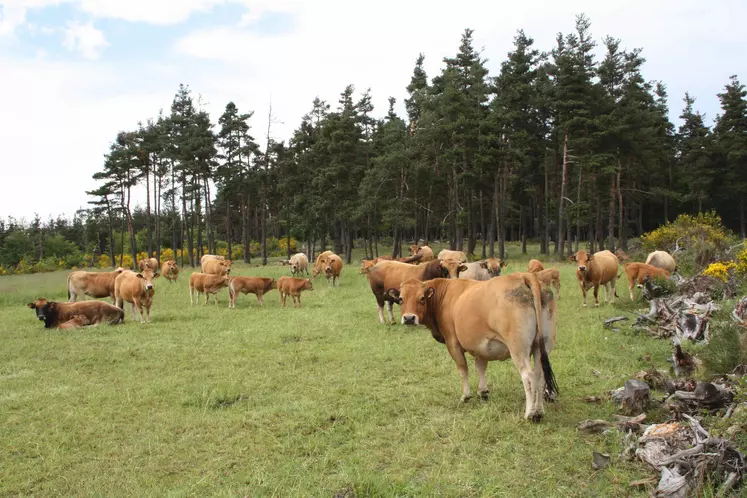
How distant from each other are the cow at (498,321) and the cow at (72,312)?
11.0 metres

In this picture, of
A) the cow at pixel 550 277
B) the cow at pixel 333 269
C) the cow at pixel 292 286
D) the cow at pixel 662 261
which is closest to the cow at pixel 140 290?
the cow at pixel 292 286

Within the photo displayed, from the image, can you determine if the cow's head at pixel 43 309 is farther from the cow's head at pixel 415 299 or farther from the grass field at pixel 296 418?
the cow's head at pixel 415 299

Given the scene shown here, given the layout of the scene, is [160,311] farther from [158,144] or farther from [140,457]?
[158,144]

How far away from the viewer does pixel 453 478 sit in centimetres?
458

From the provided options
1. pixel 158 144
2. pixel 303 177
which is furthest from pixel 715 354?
pixel 158 144

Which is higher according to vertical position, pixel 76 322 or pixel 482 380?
pixel 482 380

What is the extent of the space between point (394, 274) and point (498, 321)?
8.49 metres

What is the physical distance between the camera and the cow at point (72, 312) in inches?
548

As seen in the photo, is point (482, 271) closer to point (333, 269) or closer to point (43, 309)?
point (333, 269)

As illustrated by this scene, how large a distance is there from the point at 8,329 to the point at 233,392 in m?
10.2

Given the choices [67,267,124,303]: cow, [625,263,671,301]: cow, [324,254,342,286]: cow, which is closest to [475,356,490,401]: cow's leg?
[625,263,671,301]: cow

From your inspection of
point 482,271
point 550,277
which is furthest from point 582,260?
point 482,271

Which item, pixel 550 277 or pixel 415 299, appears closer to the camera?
pixel 415 299

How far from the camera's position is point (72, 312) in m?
14.2
